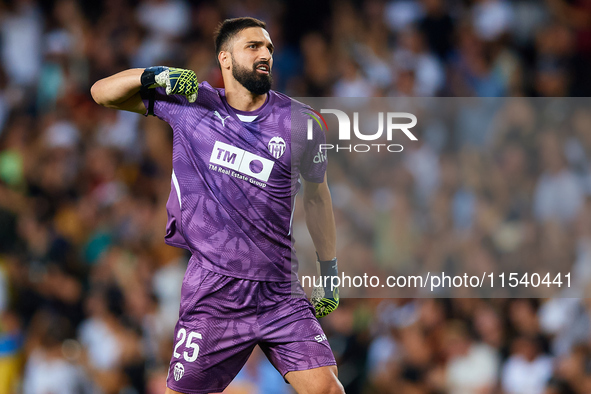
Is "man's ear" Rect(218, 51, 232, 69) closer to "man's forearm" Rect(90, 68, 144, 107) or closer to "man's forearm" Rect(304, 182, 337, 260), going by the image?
"man's forearm" Rect(90, 68, 144, 107)

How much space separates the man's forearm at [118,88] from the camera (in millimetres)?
4297

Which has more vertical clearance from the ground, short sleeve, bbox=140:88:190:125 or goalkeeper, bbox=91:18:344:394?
short sleeve, bbox=140:88:190:125

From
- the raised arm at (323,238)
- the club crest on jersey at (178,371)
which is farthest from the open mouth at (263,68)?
the club crest on jersey at (178,371)

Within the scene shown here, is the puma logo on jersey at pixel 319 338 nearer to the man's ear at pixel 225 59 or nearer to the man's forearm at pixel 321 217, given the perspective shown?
the man's forearm at pixel 321 217

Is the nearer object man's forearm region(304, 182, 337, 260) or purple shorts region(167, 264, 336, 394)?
purple shorts region(167, 264, 336, 394)

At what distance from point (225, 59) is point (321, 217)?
1.19 m

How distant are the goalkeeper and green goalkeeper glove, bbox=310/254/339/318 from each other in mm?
321

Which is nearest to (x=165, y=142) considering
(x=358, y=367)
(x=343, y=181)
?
(x=343, y=181)

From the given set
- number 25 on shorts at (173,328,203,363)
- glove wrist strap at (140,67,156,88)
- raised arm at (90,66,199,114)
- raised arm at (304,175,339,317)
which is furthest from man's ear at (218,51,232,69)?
number 25 on shorts at (173,328,203,363)

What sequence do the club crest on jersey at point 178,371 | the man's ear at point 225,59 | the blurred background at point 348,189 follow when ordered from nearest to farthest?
the club crest on jersey at point 178,371 < the man's ear at point 225,59 < the blurred background at point 348,189

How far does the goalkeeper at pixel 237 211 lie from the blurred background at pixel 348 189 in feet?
8.01

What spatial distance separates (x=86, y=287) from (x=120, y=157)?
1844 millimetres

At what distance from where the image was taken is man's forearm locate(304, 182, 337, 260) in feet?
15.3

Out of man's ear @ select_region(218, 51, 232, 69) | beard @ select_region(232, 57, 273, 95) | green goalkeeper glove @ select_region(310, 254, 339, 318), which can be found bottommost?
green goalkeeper glove @ select_region(310, 254, 339, 318)
